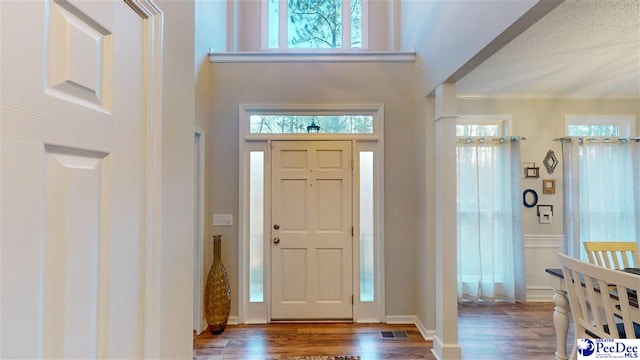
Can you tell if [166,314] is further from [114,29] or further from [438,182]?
[438,182]

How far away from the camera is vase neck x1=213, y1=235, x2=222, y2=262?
3.13 metres

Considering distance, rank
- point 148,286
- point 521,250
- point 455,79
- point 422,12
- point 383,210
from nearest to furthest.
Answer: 1. point 148,286
2. point 455,79
3. point 422,12
4. point 383,210
5. point 521,250

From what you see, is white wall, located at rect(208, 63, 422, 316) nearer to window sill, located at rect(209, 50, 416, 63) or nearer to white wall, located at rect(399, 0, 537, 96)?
window sill, located at rect(209, 50, 416, 63)

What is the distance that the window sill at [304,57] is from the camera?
11.0 ft

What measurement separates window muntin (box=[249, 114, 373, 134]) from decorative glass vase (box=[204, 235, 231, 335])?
1.38 meters

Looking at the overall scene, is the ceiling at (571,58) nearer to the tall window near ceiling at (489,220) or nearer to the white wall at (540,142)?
the white wall at (540,142)

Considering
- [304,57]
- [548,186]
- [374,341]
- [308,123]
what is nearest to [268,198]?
[308,123]

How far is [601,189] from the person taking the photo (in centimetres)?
389

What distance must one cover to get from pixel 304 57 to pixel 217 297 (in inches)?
104

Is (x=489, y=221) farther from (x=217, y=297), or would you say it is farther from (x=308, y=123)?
(x=217, y=297)

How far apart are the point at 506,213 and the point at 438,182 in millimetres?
1734

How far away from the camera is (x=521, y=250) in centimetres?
382

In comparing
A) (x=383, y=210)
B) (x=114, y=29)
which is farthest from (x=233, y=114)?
(x=114, y=29)

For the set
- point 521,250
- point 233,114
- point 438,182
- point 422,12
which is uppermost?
point 422,12
